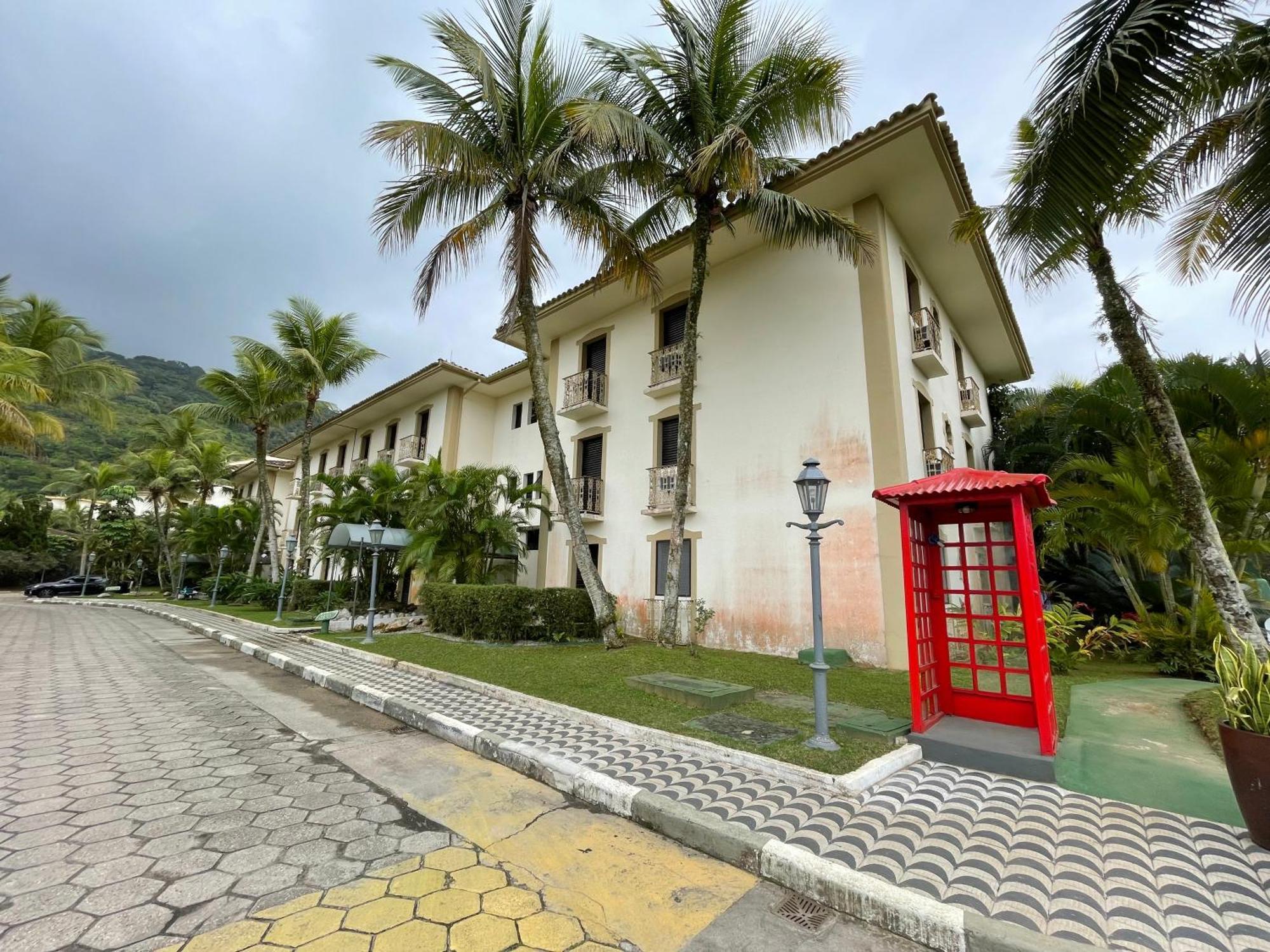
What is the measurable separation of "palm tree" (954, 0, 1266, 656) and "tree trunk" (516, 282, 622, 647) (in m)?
7.77

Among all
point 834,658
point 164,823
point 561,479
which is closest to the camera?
point 164,823

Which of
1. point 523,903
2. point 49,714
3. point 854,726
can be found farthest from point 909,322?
point 49,714

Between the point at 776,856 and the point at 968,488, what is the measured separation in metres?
3.42

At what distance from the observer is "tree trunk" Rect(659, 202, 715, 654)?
384 inches

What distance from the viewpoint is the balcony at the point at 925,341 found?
10.8 m

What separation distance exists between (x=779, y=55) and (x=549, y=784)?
11.5 m

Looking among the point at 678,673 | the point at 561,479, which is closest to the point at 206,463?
the point at 561,479

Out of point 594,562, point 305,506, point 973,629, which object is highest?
point 305,506

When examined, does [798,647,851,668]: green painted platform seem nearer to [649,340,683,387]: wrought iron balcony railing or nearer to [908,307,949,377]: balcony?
[908,307,949,377]: balcony

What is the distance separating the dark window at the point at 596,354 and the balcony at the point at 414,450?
909 cm

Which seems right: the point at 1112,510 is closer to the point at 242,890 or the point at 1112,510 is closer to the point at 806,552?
the point at 806,552

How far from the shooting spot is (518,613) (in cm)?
1141

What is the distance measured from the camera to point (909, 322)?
36.2 ft

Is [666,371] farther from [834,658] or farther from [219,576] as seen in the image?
[219,576]
